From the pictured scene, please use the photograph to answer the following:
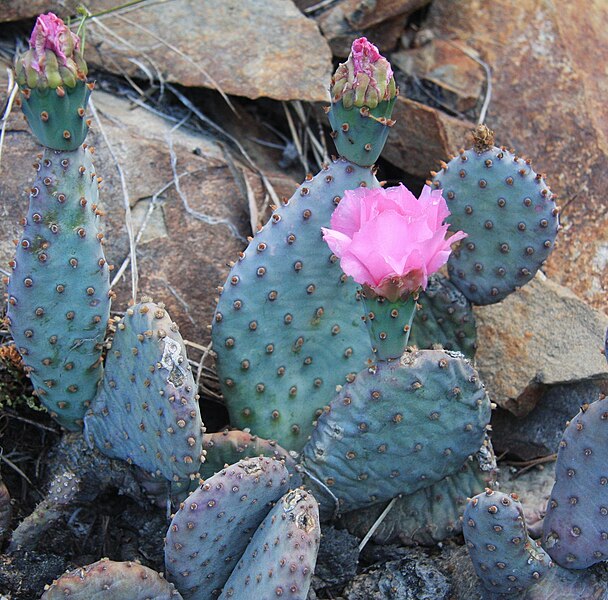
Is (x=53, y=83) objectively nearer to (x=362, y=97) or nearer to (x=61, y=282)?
(x=61, y=282)

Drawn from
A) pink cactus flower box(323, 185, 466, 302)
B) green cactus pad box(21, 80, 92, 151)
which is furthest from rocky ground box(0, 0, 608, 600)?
pink cactus flower box(323, 185, 466, 302)

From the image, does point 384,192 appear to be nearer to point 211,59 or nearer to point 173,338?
point 173,338

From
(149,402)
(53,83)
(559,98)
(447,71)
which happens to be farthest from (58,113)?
(559,98)

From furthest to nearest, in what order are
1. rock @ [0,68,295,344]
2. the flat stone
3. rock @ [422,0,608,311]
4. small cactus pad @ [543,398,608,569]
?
1. the flat stone
2. rock @ [422,0,608,311]
3. rock @ [0,68,295,344]
4. small cactus pad @ [543,398,608,569]

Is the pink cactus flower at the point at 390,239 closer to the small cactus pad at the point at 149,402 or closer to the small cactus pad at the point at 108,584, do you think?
the small cactus pad at the point at 149,402

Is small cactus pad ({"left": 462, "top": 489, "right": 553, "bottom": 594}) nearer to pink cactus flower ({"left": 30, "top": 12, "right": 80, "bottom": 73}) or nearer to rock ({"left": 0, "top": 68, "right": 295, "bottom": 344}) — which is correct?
rock ({"left": 0, "top": 68, "right": 295, "bottom": 344})

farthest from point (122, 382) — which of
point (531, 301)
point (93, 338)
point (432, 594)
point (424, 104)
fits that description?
point (424, 104)

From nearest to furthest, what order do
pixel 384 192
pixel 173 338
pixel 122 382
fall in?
pixel 384 192, pixel 173 338, pixel 122 382
